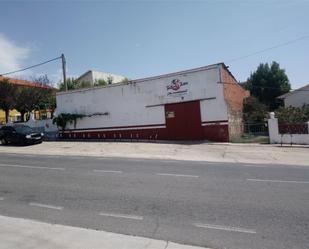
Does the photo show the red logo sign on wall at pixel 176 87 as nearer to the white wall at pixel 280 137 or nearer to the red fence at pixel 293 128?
the white wall at pixel 280 137

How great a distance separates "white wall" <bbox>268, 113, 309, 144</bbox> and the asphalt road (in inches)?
325

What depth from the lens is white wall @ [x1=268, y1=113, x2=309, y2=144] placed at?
20312 mm

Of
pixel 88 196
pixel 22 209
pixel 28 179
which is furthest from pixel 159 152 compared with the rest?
pixel 22 209

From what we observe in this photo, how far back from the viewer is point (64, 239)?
543 centimetres

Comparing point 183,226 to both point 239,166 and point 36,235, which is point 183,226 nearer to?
point 36,235

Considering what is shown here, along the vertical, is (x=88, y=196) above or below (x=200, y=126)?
below

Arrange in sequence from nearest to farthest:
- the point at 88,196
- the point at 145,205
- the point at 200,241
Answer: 1. the point at 200,241
2. the point at 145,205
3. the point at 88,196

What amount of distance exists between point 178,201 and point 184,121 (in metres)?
16.2

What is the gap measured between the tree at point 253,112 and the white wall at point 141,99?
22.8 ft

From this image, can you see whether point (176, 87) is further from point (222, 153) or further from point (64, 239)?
point (64, 239)

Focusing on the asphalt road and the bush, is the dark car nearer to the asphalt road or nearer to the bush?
the asphalt road

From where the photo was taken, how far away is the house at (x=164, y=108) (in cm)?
2291

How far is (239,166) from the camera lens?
43.2 feet

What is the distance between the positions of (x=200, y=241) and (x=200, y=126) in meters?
18.2
